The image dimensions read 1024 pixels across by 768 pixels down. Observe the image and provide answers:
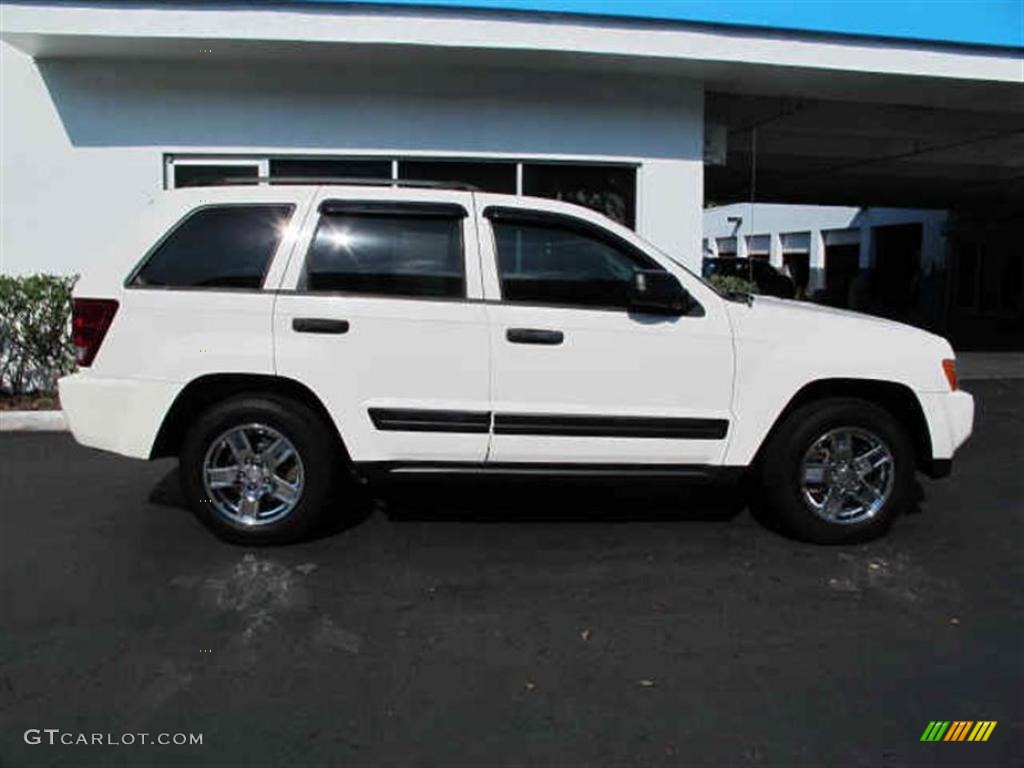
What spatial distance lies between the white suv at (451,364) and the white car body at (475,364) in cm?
1

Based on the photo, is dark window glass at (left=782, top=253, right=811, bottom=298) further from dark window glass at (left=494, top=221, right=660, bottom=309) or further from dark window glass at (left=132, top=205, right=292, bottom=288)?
dark window glass at (left=132, top=205, right=292, bottom=288)

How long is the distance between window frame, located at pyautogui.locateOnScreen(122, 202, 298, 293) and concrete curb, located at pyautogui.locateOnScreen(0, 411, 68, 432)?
414 cm

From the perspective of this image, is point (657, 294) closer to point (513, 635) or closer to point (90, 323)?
point (513, 635)

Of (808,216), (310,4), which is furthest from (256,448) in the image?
(808,216)

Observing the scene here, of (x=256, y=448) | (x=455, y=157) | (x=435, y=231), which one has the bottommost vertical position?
(x=256, y=448)

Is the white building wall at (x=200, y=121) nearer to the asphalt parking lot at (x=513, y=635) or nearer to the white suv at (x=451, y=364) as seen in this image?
the asphalt parking lot at (x=513, y=635)

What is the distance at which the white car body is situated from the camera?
5109 millimetres

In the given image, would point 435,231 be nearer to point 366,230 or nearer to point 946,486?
point 366,230

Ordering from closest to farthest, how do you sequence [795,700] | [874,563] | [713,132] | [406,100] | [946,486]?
1. [795,700]
2. [874,563]
3. [946,486]
4. [406,100]
5. [713,132]

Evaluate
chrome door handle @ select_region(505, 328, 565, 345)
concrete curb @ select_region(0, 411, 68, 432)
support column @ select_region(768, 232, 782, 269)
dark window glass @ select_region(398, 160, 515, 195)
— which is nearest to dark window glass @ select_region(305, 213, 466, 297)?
chrome door handle @ select_region(505, 328, 565, 345)

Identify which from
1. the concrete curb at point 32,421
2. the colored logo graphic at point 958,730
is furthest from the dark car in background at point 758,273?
the colored logo graphic at point 958,730

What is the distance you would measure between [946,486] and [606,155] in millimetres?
5299

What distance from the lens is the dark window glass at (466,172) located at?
10414 millimetres

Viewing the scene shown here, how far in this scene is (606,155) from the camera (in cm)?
1054
